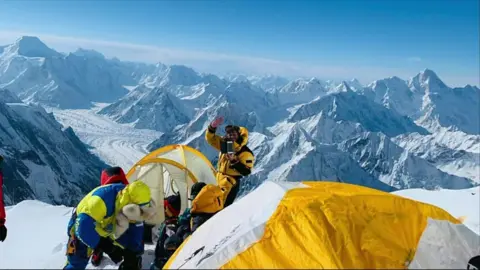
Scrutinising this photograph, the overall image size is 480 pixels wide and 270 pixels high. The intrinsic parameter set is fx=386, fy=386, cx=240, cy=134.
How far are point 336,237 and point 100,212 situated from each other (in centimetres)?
402

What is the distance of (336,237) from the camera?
5691 millimetres

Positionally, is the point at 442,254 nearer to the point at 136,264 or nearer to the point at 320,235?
the point at 320,235

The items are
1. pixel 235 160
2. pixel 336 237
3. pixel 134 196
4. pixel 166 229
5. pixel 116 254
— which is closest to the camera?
pixel 336 237

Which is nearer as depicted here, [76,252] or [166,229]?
[76,252]

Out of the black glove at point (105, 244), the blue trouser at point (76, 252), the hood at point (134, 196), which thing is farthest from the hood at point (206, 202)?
the blue trouser at point (76, 252)

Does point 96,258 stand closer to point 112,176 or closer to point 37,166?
point 112,176

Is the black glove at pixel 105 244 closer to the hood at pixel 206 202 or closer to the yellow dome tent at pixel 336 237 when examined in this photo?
the yellow dome tent at pixel 336 237

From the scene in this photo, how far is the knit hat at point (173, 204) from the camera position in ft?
40.1

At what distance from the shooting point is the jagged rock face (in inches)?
5389

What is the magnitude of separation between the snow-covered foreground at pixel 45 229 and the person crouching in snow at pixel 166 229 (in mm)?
474

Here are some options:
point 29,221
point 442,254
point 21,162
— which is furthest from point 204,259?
point 21,162

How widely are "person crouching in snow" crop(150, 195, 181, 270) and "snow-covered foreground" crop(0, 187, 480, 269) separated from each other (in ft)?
1.56

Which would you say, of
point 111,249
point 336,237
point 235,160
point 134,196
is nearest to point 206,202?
point 111,249

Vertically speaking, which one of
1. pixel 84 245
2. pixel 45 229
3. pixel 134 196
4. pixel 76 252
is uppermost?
pixel 134 196
